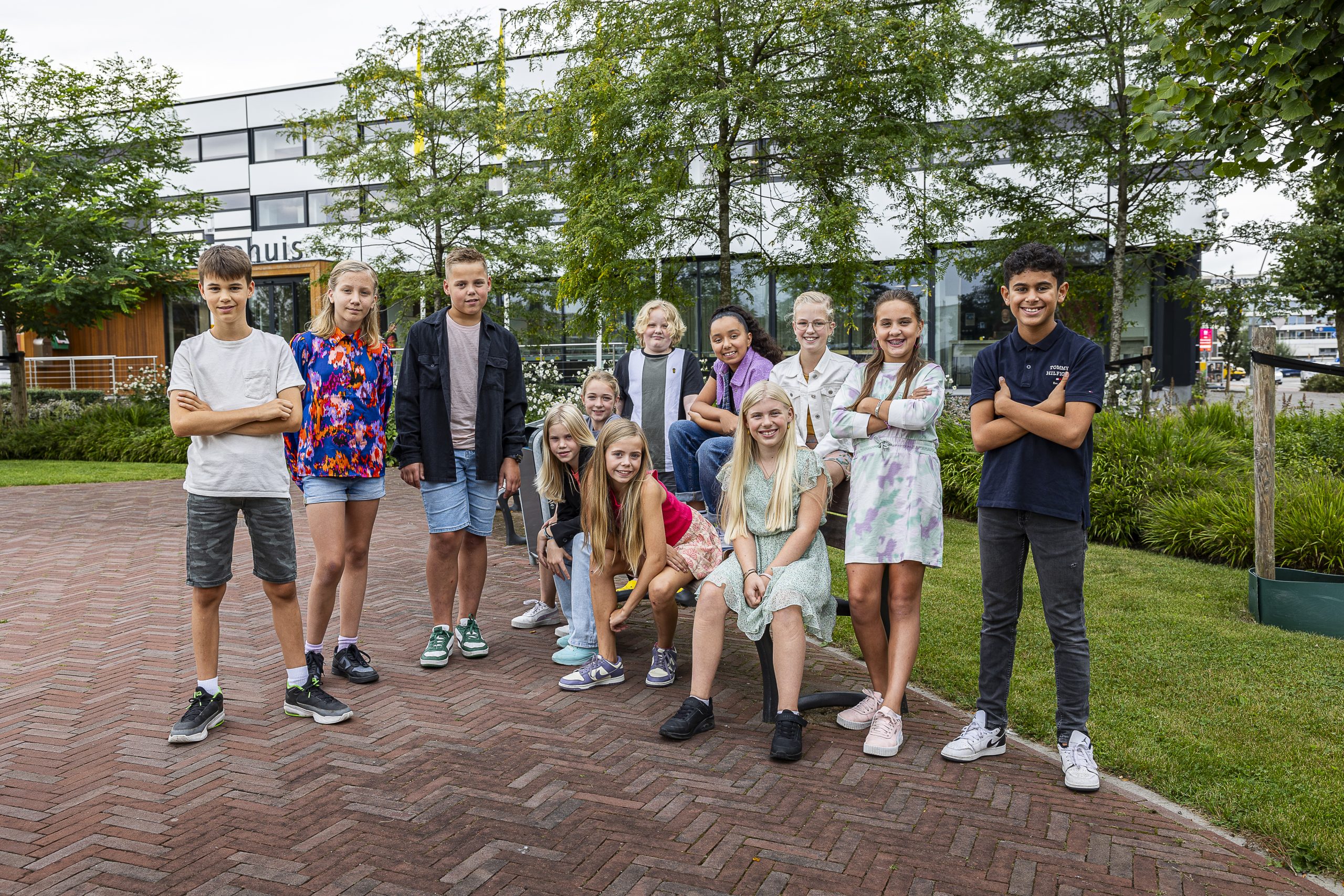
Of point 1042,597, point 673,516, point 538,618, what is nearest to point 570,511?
point 673,516

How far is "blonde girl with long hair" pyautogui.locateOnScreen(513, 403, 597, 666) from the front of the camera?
16.0 feet

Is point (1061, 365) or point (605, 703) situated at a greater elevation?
point (1061, 365)

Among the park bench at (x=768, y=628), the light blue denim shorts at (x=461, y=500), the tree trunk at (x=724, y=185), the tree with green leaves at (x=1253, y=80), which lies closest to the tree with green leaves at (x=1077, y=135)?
the tree trunk at (x=724, y=185)

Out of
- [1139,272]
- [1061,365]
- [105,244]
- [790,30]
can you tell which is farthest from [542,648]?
[105,244]

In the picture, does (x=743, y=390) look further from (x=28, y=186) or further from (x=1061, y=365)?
(x=28, y=186)

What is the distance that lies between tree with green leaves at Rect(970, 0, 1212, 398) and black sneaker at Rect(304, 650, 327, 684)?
10148 millimetres

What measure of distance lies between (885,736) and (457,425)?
247cm

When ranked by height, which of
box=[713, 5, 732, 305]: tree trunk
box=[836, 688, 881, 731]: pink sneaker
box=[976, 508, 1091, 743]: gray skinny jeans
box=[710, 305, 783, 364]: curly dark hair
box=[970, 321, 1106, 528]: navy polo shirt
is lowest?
box=[836, 688, 881, 731]: pink sneaker

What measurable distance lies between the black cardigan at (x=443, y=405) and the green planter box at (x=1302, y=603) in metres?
4.55

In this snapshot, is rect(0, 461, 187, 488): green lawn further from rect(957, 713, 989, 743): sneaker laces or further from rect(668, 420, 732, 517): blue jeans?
rect(957, 713, 989, 743): sneaker laces

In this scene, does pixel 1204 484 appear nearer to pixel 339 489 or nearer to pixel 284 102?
pixel 339 489

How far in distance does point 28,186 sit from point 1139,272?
17925 mm

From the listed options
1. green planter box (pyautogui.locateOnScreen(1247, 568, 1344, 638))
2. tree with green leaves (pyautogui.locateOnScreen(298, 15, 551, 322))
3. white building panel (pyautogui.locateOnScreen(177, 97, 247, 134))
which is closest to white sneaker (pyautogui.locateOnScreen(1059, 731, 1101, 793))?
green planter box (pyautogui.locateOnScreen(1247, 568, 1344, 638))

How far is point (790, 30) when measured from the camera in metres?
9.98
